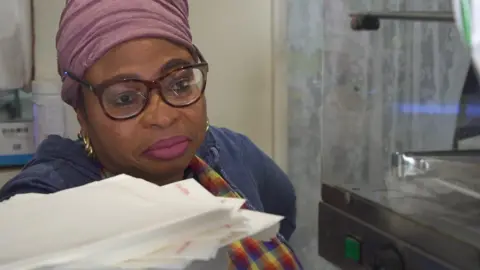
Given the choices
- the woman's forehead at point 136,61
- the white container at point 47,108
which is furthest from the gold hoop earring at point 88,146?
the white container at point 47,108

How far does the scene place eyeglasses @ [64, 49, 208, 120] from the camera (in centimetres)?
87

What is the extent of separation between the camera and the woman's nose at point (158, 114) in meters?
0.86

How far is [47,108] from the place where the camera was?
1308 millimetres

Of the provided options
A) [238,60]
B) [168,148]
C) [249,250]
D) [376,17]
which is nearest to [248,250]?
[249,250]

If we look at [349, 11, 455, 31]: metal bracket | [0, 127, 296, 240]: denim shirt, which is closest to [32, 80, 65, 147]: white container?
[0, 127, 296, 240]: denim shirt

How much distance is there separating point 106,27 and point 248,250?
0.36 m

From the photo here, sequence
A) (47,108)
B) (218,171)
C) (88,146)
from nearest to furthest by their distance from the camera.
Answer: (88,146), (218,171), (47,108)

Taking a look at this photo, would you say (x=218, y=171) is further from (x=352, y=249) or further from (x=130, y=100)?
(x=352, y=249)

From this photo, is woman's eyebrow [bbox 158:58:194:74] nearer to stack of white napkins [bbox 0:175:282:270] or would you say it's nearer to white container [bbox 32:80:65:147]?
stack of white napkins [bbox 0:175:282:270]

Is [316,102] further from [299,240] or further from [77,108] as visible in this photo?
[77,108]

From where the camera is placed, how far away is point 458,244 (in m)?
0.57

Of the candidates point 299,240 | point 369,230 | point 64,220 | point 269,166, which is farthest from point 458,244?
point 299,240

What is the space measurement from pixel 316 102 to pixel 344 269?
31.3 inches

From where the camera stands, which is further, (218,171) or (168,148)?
(218,171)
